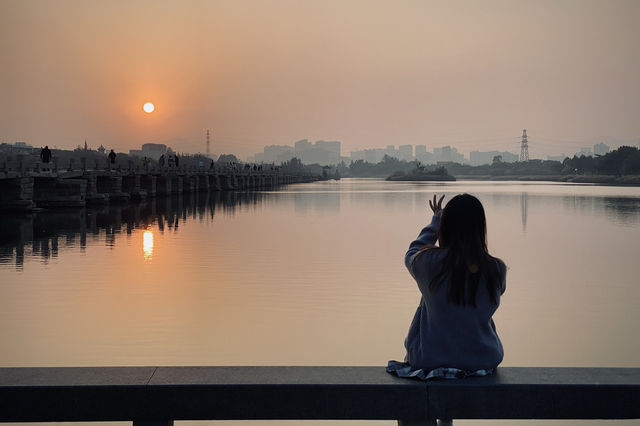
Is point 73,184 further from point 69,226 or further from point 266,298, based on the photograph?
point 266,298

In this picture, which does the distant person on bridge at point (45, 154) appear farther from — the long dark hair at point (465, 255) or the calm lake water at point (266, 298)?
the long dark hair at point (465, 255)

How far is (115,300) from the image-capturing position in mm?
11898

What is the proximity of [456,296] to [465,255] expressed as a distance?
9.5 inches

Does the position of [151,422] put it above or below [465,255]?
below

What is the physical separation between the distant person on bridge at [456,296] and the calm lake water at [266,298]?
172 inches

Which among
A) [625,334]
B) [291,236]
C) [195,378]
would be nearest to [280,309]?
[625,334]

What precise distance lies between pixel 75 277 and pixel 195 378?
1136 cm

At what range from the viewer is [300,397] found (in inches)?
150

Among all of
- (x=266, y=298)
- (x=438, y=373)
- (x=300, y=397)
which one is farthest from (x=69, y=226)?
(x=438, y=373)

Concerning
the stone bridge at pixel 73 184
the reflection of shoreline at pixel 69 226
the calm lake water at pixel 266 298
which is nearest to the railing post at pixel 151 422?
the calm lake water at pixel 266 298

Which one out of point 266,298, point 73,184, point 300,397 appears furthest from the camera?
point 73,184

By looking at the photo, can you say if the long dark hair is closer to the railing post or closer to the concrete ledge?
→ the concrete ledge

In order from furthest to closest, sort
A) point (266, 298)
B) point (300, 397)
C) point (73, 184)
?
point (73, 184)
point (266, 298)
point (300, 397)

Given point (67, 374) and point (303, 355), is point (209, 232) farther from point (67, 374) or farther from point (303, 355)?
point (67, 374)
